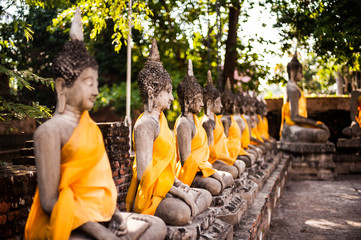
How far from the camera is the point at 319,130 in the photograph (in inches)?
384

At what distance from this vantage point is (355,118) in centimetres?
1063

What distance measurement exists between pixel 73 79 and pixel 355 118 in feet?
32.5

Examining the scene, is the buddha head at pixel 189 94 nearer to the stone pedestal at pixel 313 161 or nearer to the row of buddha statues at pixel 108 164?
the row of buddha statues at pixel 108 164

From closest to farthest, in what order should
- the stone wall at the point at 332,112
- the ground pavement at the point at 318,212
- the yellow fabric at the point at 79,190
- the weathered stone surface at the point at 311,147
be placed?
the yellow fabric at the point at 79,190 → the ground pavement at the point at 318,212 → the weathered stone surface at the point at 311,147 → the stone wall at the point at 332,112

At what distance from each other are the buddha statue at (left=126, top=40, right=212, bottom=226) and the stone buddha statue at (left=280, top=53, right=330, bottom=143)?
23.2ft

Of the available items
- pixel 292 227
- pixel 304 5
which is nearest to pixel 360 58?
pixel 304 5

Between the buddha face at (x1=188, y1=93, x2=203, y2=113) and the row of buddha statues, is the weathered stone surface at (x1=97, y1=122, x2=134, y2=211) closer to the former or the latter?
the row of buddha statues

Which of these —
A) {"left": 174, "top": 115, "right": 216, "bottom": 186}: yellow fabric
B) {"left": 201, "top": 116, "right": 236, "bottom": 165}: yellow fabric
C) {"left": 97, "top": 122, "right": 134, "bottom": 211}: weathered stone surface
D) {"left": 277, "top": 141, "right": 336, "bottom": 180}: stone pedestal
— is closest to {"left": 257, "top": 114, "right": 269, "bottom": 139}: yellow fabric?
{"left": 277, "top": 141, "right": 336, "bottom": 180}: stone pedestal

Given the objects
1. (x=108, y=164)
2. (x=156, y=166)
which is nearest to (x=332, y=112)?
(x=156, y=166)

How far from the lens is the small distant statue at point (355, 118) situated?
414 inches

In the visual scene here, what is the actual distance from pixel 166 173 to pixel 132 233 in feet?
2.73

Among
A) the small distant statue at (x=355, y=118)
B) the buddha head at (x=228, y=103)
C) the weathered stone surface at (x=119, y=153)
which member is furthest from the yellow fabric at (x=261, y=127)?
the weathered stone surface at (x=119, y=153)

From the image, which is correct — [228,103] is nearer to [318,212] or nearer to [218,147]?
[218,147]

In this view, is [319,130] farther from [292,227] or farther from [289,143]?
[292,227]
